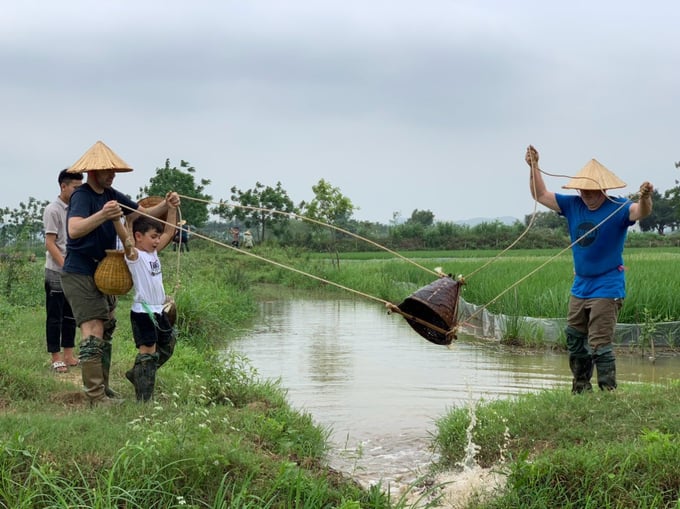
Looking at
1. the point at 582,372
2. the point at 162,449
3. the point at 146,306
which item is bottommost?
the point at 162,449

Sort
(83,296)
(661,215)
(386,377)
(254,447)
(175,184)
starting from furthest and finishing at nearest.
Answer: (661,215)
(175,184)
(386,377)
(83,296)
(254,447)

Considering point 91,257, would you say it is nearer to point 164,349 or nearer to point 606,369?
point 164,349

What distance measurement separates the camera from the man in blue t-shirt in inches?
199

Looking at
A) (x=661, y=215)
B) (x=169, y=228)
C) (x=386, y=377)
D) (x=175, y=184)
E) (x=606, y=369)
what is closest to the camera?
(x=169, y=228)

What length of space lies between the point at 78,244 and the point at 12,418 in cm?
114

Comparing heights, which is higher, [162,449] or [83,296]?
[83,296]

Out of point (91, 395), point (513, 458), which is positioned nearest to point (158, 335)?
point (91, 395)

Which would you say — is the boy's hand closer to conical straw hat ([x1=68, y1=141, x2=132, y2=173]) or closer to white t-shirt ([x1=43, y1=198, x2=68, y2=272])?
conical straw hat ([x1=68, y1=141, x2=132, y2=173])

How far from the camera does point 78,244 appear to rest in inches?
183

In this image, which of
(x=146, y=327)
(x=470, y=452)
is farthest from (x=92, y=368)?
(x=470, y=452)

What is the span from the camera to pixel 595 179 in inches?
203

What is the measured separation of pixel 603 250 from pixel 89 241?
3314 mm

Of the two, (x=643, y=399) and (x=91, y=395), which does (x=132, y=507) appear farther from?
(x=643, y=399)

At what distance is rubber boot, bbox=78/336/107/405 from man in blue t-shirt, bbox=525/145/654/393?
3121 millimetres
